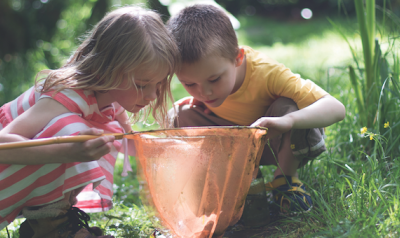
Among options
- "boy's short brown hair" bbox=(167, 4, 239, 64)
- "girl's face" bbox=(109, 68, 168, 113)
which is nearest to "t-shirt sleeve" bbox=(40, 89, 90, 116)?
"girl's face" bbox=(109, 68, 168, 113)

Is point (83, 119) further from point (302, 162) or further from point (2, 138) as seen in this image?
point (302, 162)

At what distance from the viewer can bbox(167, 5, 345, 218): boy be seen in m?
1.48

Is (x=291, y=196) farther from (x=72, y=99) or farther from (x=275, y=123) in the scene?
(x=72, y=99)

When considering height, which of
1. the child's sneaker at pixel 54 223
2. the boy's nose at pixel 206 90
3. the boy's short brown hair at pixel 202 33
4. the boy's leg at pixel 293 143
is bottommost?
the child's sneaker at pixel 54 223

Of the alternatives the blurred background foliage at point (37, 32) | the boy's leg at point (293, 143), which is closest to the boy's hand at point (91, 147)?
the boy's leg at point (293, 143)

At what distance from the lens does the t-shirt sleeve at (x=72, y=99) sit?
1.35 metres

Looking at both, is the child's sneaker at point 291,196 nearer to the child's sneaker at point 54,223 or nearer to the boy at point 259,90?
the boy at point 259,90

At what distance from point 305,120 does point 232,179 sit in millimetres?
461

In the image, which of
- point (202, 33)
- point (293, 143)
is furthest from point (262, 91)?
point (202, 33)

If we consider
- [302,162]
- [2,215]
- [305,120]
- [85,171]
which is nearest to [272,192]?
[302,162]

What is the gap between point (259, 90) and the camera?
5.56 feet

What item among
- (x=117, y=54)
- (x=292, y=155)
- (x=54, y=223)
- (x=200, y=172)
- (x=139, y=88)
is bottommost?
(x=54, y=223)

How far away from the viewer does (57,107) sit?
4.43 feet

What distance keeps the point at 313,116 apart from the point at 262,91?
1.11 feet
